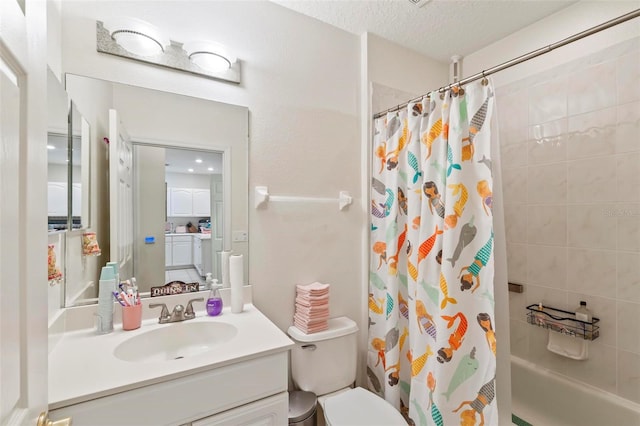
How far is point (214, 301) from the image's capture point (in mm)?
1438

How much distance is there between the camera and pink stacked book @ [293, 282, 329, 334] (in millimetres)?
1631

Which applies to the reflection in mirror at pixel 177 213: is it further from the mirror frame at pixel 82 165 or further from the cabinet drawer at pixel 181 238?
the mirror frame at pixel 82 165

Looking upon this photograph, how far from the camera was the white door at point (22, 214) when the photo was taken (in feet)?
1.45

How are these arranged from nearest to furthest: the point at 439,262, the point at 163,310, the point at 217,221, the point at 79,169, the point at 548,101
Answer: the point at 79,169, the point at 163,310, the point at 439,262, the point at 217,221, the point at 548,101

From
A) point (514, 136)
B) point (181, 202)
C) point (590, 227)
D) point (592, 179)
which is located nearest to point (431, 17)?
point (514, 136)

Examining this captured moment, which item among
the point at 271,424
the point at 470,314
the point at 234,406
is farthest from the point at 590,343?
the point at 234,406

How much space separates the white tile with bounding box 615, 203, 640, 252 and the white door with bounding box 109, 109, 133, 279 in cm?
254

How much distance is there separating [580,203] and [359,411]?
5.73 ft

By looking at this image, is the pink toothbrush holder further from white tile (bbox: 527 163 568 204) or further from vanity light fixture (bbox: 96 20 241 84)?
white tile (bbox: 527 163 568 204)

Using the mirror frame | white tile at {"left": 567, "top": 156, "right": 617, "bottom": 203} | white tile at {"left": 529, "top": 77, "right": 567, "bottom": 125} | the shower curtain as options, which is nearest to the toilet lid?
the shower curtain

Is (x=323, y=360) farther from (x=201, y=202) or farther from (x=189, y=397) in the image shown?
(x=201, y=202)

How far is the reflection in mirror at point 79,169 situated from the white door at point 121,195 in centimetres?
9

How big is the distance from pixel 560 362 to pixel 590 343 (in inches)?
9.0

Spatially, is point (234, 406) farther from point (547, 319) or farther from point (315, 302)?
point (547, 319)
